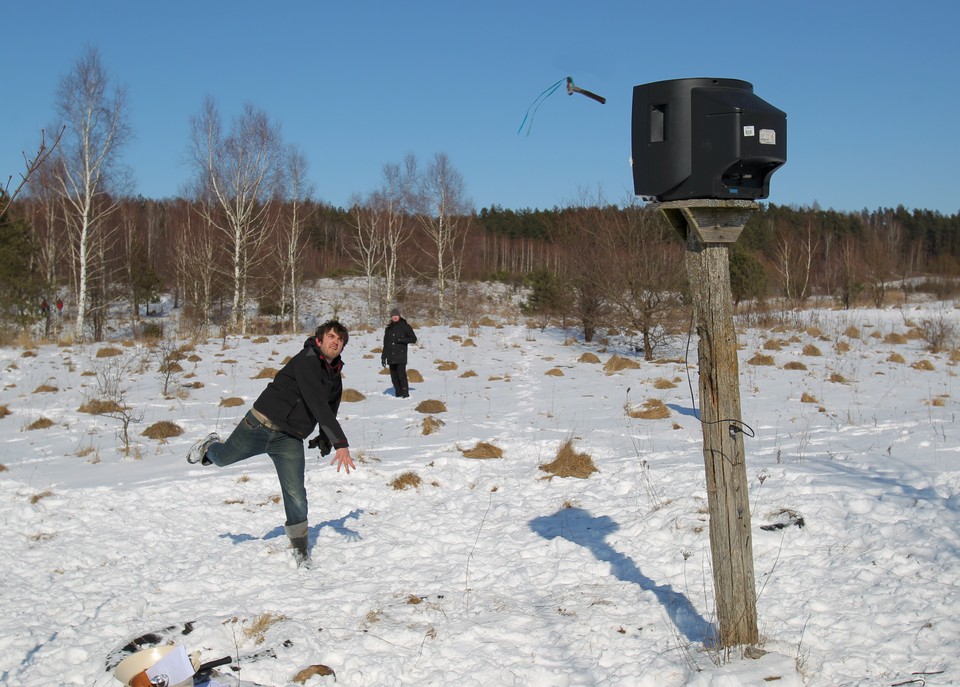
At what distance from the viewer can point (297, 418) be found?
5918 mm

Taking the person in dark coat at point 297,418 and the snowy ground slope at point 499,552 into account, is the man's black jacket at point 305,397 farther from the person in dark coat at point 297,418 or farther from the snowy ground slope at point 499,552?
the snowy ground slope at point 499,552

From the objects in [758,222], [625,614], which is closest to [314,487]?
[625,614]

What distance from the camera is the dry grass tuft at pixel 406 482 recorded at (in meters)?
8.41

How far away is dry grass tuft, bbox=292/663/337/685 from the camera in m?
4.21

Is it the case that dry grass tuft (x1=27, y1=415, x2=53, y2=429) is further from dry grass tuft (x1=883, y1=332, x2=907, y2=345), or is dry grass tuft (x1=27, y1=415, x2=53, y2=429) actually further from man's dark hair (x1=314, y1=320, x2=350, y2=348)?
dry grass tuft (x1=883, y1=332, x2=907, y2=345)

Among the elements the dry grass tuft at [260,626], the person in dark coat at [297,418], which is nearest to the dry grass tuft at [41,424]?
the person in dark coat at [297,418]

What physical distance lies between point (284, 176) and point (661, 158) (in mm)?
31371

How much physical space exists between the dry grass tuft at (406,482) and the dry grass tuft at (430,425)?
7.71 ft

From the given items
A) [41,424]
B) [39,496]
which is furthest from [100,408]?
[39,496]

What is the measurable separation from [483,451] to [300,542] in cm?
379

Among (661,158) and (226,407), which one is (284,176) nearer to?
(226,407)

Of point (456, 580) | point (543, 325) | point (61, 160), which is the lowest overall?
point (456, 580)

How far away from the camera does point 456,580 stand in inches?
229

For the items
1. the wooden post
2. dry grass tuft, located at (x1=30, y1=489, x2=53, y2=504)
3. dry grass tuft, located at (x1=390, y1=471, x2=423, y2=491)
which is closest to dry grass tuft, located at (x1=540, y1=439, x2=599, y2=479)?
dry grass tuft, located at (x1=390, y1=471, x2=423, y2=491)
